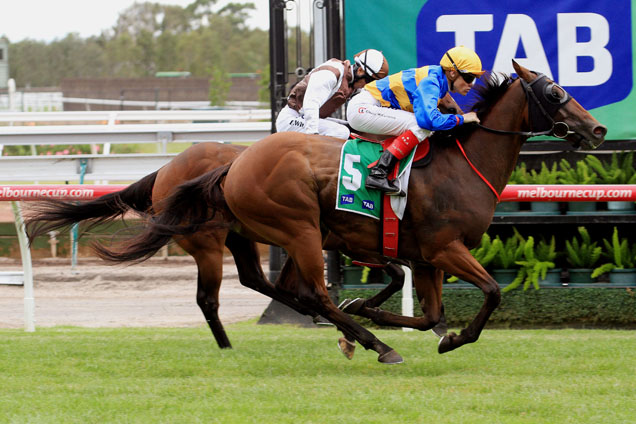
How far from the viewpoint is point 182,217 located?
5.48 metres

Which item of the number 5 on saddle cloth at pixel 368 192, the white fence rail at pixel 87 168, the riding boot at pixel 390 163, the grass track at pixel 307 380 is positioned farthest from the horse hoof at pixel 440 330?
the white fence rail at pixel 87 168

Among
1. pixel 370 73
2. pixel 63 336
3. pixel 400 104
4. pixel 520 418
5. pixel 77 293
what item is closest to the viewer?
pixel 520 418

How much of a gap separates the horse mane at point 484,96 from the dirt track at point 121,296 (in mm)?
3209

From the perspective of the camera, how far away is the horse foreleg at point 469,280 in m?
4.71

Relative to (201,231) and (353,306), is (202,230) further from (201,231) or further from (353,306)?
(353,306)

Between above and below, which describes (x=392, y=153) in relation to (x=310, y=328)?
above

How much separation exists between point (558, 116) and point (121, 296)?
518cm

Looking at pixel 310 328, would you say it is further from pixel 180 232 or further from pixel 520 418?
pixel 520 418

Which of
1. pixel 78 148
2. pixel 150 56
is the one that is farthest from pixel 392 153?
pixel 150 56

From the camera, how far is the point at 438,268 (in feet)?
16.1

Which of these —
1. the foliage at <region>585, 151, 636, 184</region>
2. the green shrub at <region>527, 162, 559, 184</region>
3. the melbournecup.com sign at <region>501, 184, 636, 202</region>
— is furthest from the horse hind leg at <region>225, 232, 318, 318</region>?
the foliage at <region>585, 151, 636, 184</region>

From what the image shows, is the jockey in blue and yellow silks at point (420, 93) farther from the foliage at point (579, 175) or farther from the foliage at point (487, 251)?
the foliage at point (579, 175)

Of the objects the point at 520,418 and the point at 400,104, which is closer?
the point at 520,418

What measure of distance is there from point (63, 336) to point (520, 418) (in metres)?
3.57
